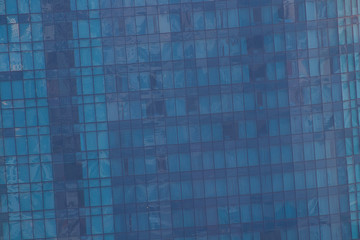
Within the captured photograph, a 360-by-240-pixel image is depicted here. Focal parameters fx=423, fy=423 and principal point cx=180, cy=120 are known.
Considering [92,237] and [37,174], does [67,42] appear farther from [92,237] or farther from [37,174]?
[92,237]

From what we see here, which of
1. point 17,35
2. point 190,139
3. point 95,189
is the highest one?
point 17,35

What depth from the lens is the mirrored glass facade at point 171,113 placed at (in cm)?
2977

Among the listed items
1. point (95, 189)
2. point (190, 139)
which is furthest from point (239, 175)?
point (95, 189)

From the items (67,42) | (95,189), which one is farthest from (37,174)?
(67,42)

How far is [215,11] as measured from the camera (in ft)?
97.9

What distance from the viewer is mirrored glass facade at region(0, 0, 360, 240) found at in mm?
29766

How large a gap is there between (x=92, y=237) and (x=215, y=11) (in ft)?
59.8

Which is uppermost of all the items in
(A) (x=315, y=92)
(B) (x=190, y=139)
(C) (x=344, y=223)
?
(A) (x=315, y=92)

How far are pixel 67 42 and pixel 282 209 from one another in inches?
765

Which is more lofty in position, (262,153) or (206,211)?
(262,153)

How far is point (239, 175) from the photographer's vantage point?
3036 cm

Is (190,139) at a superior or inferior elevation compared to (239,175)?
superior

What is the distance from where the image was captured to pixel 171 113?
30.0m

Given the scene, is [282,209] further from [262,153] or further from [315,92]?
[315,92]
